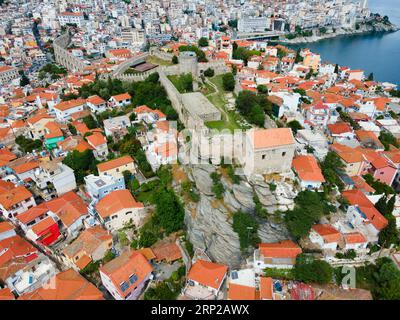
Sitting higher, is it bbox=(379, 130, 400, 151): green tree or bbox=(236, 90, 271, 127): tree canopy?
bbox=(236, 90, 271, 127): tree canopy

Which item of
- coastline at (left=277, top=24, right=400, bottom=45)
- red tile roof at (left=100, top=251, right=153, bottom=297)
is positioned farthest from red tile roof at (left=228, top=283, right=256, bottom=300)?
coastline at (left=277, top=24, right=400, bottom=45)

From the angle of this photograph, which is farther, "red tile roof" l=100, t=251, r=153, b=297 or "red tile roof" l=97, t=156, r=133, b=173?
"red tile roof" l=97, t=156, r=133, b=173

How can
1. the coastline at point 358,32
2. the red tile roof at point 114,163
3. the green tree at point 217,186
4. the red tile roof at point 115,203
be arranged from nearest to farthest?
the green tree at point 217,186 → the red tile roof at point 115,203 → the red tile roof at point 114,163 → the coastline at point 358,32

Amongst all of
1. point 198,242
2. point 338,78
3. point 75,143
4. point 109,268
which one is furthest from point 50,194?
point 338,78

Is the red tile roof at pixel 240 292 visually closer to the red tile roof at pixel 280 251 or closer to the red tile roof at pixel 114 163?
the red tile roof at pixel 280 251

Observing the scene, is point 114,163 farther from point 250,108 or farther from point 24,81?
point 24,81

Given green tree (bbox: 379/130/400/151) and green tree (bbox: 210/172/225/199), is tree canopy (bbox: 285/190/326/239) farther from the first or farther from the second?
green tree (bbox: 379/130/400/151)

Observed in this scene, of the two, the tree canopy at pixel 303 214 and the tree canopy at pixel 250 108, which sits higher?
the tree canopy at pixel 250 108

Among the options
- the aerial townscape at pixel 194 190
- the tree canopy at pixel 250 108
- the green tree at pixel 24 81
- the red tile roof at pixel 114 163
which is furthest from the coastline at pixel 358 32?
the red tile roof at pixel 114 163

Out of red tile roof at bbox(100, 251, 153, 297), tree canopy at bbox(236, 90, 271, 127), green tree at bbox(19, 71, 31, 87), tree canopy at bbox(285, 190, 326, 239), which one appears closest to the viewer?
red tile roof at bbox(100, 251, 153, 297)
